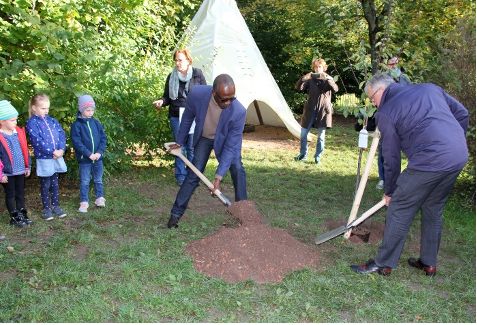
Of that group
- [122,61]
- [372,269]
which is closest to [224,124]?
[372,269]

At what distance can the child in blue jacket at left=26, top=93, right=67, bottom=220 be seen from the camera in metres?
5.36

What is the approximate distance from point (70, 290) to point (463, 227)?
4509 mm

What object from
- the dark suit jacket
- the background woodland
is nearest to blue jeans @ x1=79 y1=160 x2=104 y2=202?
the background woodland

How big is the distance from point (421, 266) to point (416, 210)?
0.69m

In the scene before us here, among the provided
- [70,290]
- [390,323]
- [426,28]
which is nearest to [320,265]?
[390,323]

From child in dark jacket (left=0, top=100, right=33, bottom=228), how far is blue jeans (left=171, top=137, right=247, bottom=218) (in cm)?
180

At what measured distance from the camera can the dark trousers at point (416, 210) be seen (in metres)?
3.91

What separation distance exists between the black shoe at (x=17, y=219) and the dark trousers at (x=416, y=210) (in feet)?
13.0

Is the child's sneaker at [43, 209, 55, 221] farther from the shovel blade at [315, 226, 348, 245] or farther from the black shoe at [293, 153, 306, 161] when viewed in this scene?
the black shoe at [293, 153, 306, 161]

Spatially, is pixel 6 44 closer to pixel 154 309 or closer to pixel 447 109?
pixel 154 309

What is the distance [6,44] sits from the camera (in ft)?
20.0

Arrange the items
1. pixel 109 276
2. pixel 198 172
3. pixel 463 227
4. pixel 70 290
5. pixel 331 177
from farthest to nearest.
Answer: pixel 331 177, pixel 463 227, pixel 198 172, pixel 109 276, pixel 70 290

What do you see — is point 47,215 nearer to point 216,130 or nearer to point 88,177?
point 88,177

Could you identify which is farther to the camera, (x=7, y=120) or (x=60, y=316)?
(x=7, y=120)
